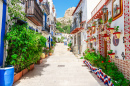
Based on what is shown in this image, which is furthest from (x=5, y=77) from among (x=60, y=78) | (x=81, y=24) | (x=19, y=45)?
(x=81, y=24)

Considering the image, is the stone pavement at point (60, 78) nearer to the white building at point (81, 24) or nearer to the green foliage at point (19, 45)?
the green foliage at point (19, 45)

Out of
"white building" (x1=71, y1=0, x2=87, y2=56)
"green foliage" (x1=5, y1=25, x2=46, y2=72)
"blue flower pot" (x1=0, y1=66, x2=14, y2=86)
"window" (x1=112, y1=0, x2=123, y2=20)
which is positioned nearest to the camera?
"blue flower pot" (x1=0, y1=66, x2=14, y2=86)

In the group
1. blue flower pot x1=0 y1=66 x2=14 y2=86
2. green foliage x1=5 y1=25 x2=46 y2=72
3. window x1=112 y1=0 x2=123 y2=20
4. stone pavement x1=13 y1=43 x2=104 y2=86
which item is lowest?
stone pavement x1=13 y1=43 x2=104 y2=86

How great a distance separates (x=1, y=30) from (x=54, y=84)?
3498mm

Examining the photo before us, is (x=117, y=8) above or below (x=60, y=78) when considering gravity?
above

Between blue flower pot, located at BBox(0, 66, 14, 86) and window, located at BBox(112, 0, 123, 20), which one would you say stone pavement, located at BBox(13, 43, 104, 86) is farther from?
window, located at BBox(112, 0, 123, 20)

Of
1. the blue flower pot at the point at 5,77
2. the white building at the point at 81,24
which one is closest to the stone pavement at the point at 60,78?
the blue flower pot at the point at 5,77

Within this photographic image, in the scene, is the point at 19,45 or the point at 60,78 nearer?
the point at 19,45

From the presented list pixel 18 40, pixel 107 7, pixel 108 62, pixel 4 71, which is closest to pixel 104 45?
pixel 108 62

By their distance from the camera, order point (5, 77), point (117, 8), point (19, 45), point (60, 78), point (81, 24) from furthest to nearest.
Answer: point (81, 24) → point (60, 78) → point (19, 45) → point (117, 8) → point (5, 77)

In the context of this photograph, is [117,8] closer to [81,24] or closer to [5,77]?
[5,77]

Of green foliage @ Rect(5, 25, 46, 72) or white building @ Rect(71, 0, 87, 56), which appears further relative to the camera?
white building @ Rect(71, 0, 87, 56)

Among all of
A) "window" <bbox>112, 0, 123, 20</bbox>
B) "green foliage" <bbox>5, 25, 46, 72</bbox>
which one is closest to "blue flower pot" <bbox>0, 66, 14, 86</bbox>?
"green foliage" <bbox>5, 25, 46, 72</bbox>

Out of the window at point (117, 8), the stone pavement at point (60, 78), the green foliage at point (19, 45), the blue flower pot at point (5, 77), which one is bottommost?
the stone pavement at point (60, 78)
